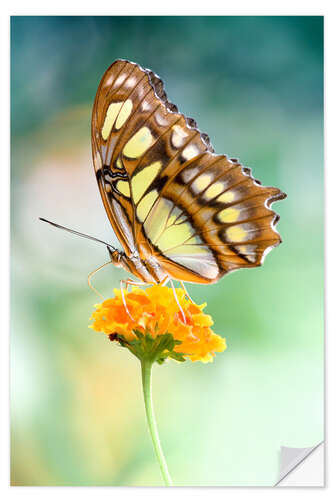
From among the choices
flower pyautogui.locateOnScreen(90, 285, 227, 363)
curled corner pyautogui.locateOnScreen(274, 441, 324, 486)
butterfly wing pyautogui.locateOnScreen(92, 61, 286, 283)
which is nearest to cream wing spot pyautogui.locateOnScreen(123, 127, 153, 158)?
butterfly wing pyautogui.locateOnScreen(92, 61, 286, 283)

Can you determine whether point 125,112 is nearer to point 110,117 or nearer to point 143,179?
point 110,117

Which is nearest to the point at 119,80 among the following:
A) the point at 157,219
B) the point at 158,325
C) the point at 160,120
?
the point at 160,120

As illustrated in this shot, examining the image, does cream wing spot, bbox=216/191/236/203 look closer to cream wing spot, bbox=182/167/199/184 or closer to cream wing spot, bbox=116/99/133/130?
cream wing spot, bbox=182/167/199/184
